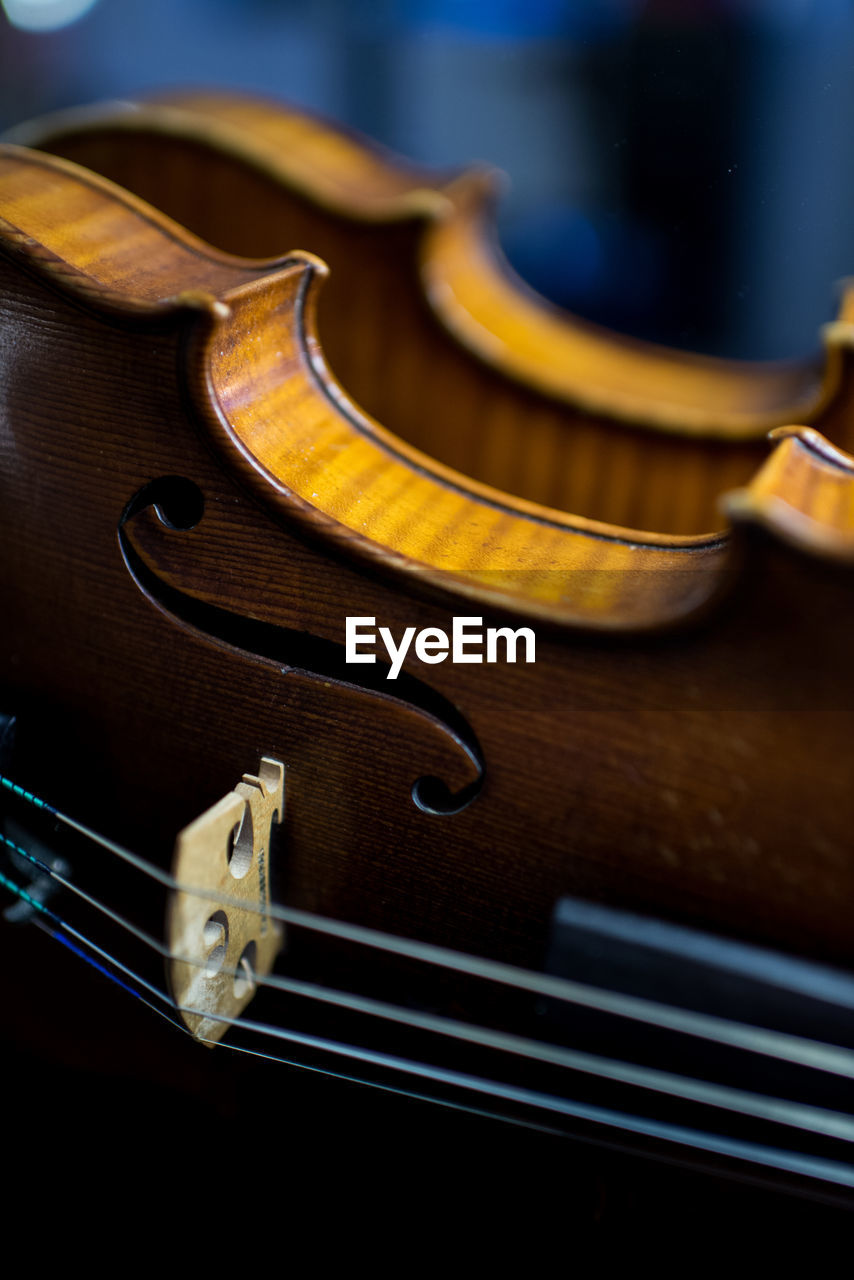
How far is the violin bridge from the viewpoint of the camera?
52cm

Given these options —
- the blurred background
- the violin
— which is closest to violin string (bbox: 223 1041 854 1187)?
the violin

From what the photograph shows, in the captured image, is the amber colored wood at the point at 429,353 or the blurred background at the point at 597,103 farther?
the blurred background at the point at 597,103

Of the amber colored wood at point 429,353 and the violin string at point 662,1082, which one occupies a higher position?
the amber colored wood at point 429,353

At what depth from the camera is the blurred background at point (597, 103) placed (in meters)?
1.88

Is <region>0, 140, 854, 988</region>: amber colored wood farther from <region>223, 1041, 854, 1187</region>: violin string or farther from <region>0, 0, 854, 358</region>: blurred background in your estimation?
<region>0, 0, 854, 358</region>: blurred background

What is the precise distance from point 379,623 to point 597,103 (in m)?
2.10

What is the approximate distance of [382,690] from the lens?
0.61 metres

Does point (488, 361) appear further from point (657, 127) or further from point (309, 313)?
point (657, 127)

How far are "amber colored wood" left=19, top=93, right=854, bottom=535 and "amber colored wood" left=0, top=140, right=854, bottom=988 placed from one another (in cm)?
45

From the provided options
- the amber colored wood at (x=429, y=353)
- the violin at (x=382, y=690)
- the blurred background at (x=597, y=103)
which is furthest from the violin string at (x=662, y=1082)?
the blurred background at (x=597, y=103)

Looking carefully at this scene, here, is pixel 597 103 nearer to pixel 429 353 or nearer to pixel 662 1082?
pixel 429 353

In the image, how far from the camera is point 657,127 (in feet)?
6.45

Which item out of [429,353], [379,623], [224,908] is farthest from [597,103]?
[224,908]

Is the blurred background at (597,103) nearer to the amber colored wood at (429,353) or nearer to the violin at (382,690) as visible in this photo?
the amber colored wood at (429,353)
